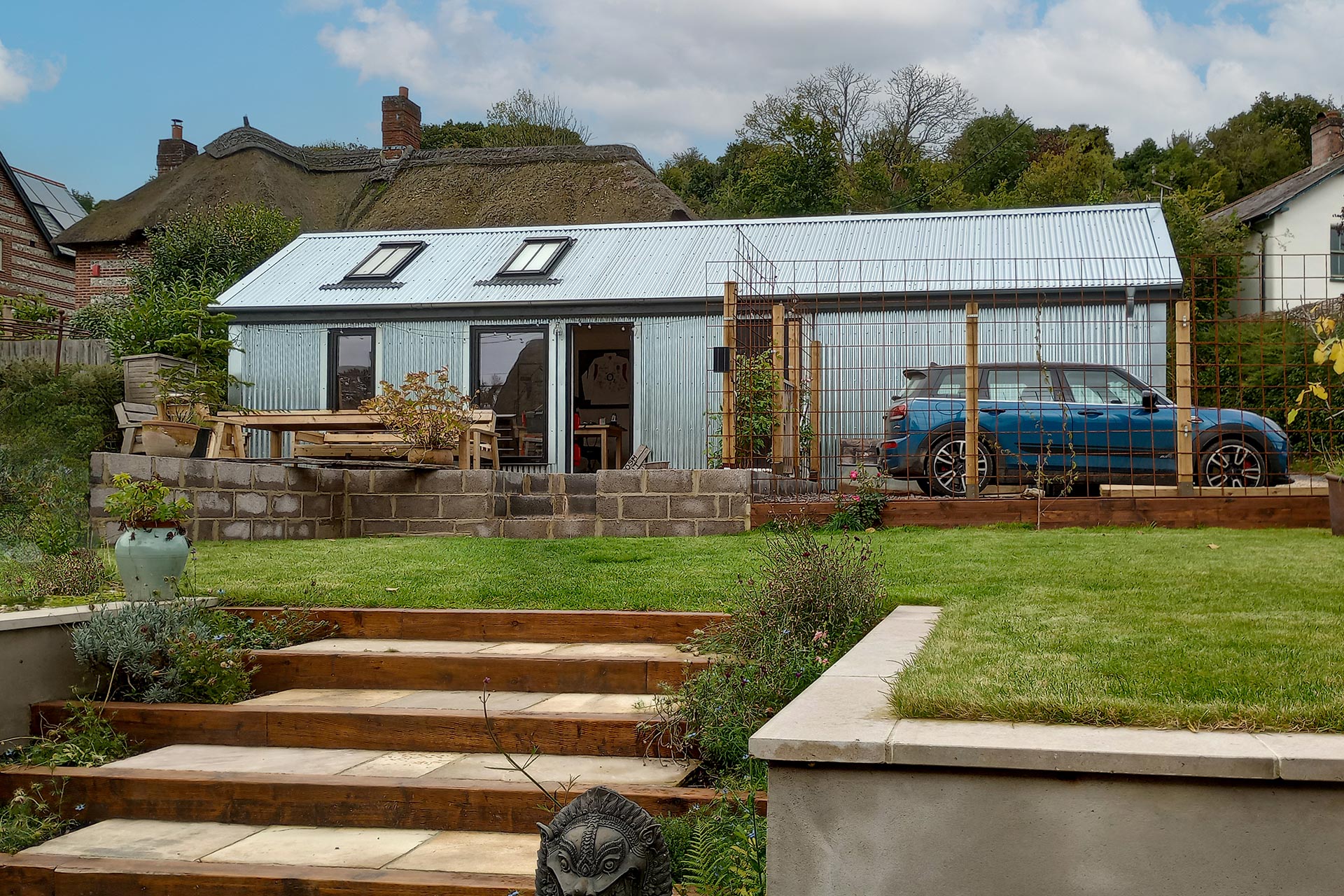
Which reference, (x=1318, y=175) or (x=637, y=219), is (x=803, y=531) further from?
(x=1318, y=175)

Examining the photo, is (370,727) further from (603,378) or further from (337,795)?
(603,378)

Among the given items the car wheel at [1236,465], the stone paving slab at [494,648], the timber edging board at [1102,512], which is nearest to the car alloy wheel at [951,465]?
the timber edging board at [1102,512]

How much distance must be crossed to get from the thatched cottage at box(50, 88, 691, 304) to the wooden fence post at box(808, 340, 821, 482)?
1372cm

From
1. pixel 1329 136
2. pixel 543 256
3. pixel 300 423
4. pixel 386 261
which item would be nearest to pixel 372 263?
pixel 386 261

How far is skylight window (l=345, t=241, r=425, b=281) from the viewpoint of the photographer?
17547 mm

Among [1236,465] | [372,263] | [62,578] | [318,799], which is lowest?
[318,799]

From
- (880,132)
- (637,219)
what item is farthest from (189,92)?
(880,132)

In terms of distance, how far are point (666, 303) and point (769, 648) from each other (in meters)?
11.4

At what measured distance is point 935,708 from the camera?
320 centimetres

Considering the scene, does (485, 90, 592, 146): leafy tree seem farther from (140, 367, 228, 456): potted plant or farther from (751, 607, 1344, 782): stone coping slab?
(751, 607, 1344, 782): stone coping slab

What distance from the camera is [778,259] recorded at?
56.0 feet

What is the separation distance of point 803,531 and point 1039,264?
35.4ft

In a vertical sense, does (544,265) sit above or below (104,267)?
below

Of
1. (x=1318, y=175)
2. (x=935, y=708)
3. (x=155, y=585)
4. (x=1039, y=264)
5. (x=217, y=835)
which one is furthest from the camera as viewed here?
(x=1318, y=175)
